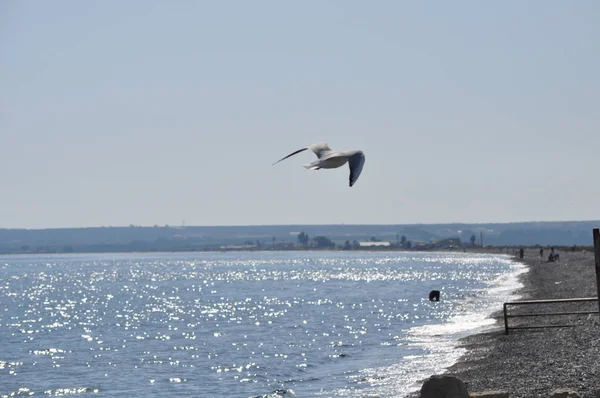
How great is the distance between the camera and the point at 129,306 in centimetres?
8156

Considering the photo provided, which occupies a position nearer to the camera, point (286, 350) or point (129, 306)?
point (286, 350)

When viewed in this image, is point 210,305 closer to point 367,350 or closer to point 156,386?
point 367,350

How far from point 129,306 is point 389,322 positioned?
34569 mm

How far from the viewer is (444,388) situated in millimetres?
14742

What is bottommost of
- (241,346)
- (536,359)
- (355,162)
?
(241,346)

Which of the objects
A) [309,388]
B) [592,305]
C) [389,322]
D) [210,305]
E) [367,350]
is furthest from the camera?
[210,305]

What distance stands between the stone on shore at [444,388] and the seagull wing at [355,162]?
12.5ft

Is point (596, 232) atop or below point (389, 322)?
atop

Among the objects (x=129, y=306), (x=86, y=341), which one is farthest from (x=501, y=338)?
(x=129, y=306)

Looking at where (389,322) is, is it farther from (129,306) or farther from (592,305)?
(129,306)

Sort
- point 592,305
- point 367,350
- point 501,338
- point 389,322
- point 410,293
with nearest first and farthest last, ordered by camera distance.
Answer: point 501,338
point 367,350
point 592,305
point 389,322
point 410,293

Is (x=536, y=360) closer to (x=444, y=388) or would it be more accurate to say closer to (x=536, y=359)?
(x=536, y=359)

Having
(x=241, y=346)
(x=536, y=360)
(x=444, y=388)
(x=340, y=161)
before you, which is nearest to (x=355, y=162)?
(x=340, y=161)

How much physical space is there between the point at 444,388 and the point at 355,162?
396 centimetres
